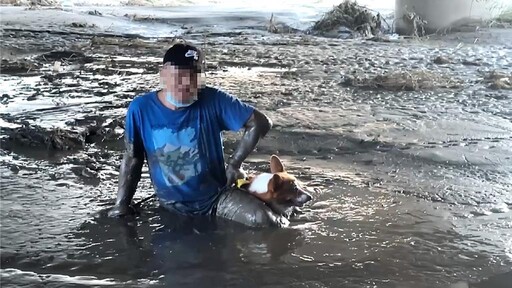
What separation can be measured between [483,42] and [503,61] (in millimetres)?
2782

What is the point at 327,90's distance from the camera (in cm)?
858

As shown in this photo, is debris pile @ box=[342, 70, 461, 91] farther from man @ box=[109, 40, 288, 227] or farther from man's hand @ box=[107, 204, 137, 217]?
man's hand @ box=[107, 204, 137, 217]

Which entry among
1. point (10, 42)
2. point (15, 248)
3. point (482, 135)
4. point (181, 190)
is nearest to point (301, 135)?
point (482, 135)

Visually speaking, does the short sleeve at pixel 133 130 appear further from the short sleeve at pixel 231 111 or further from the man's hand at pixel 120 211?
the short sleeve at pixel 231 111

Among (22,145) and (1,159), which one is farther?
(22,145)

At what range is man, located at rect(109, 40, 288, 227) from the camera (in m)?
3.91

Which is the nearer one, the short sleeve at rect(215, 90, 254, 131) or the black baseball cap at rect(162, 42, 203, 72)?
the black baseball cap at rect(162, 42, 203, 72)

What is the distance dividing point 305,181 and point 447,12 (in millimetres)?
12994

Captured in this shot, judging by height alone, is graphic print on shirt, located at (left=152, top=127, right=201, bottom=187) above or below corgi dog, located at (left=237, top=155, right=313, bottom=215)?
above

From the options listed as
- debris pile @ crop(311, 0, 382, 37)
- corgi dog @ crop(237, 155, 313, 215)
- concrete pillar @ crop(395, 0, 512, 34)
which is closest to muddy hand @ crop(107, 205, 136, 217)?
corgi dog @ crop(237, 155, 313, 215)

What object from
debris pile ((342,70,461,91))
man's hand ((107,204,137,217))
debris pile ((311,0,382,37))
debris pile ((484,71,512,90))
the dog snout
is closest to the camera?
the dog snout

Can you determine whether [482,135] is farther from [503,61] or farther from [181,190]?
[503,61]

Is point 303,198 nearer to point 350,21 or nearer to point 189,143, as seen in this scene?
point 189,143

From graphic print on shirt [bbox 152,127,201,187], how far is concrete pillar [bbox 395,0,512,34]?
13.4 metres
